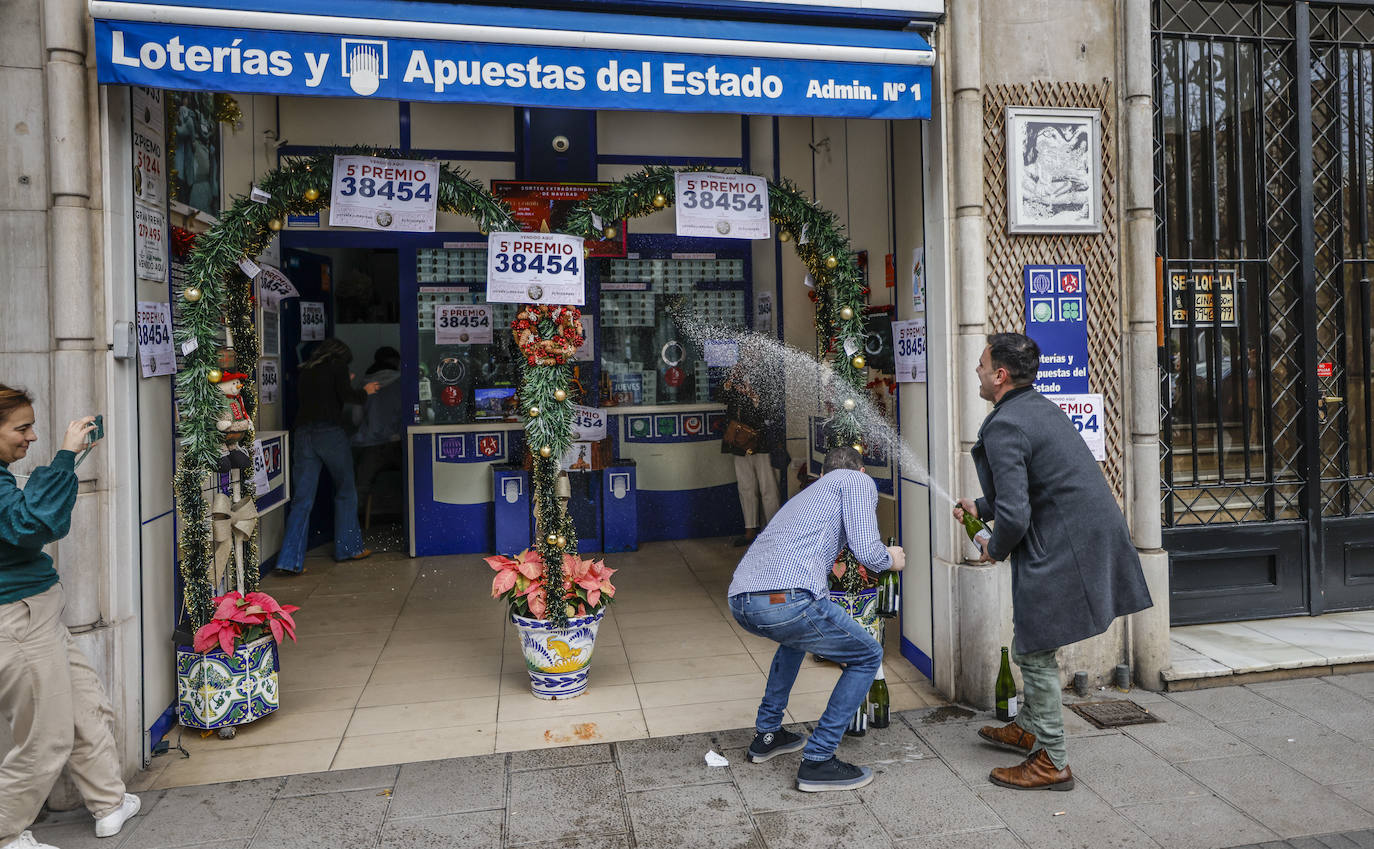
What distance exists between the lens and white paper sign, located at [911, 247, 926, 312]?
18.1 ft

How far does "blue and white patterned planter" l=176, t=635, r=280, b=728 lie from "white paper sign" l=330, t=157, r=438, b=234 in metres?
2.32

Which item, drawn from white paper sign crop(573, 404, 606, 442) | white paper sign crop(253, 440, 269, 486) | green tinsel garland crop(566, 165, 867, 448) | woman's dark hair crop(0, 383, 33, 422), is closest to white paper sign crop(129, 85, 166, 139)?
woman's dark hair crop(0, 383, 33, 422)

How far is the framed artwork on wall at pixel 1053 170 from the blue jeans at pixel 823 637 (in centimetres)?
252

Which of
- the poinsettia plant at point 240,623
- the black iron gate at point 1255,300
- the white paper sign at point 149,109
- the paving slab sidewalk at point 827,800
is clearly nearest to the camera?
the paving slab sidewalk at point 827,800

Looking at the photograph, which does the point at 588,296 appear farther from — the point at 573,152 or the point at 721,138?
the point at 721,138

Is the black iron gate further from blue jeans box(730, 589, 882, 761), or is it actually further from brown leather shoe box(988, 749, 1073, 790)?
blue jeans box(730, 589, 882, 761)

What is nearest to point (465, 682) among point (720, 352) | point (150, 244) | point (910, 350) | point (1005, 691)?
point (150, 244)

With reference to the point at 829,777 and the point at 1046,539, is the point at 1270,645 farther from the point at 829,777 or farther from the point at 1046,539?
the point at 829,777

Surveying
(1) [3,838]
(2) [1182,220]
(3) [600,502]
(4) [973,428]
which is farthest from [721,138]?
(1) [3,838]

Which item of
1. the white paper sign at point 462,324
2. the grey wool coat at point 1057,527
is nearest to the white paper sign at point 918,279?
the grey wool coat at point 1057,527

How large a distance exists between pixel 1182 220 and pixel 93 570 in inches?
256

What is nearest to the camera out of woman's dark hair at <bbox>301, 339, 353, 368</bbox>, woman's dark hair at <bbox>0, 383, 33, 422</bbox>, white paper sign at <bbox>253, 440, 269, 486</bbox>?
woman's dark hair at <bbox>0, 383, 33, 422</bbox>

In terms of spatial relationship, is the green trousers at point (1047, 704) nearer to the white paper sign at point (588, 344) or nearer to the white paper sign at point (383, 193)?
the white paper sign at point (383, 193)

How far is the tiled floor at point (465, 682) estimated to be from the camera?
4.82 metres
